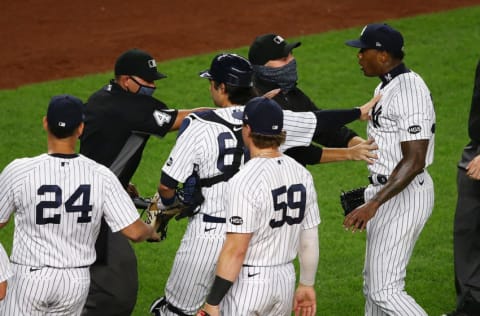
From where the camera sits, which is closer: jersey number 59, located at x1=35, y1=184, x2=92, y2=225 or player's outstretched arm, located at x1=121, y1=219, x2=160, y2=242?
jersey number 59, located at x1=35, y1=184, x2=92, y2=225

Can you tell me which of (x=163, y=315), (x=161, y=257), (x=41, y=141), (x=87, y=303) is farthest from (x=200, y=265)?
(x=41, y=141)

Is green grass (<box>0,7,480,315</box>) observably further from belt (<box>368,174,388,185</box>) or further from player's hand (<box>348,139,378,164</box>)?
player's hand (<box>348,139,378,164</box>)

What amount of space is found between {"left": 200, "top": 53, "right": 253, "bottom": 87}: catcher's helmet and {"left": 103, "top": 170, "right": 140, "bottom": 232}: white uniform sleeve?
989mm

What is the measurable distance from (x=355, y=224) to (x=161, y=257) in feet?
9.30

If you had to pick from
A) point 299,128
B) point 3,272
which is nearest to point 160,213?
point 299,128

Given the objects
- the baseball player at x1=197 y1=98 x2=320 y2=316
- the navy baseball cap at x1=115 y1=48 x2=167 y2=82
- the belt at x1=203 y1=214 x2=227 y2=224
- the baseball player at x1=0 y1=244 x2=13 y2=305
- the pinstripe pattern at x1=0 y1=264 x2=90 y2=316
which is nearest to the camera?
the baseball player at x1=0 y1=244 x2=13 y2=305

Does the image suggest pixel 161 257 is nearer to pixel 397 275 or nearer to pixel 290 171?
pixel 397 275

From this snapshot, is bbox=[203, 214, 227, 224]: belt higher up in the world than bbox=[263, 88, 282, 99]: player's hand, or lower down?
lower down

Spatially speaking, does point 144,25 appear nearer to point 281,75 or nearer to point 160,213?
point 281,75

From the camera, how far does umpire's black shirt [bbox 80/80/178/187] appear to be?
6930 millimetres

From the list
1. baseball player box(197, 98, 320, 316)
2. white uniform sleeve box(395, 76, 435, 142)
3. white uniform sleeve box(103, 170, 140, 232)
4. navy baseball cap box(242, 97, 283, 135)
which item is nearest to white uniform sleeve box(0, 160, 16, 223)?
white uniform sleeve box(103, 170, 140, 232)

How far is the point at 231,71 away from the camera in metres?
6.56

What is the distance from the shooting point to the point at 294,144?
689 centimetres

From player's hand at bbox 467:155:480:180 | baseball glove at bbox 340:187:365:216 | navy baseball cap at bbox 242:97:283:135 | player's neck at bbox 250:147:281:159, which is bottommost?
baseball glove at bbox 340:187:365:216
